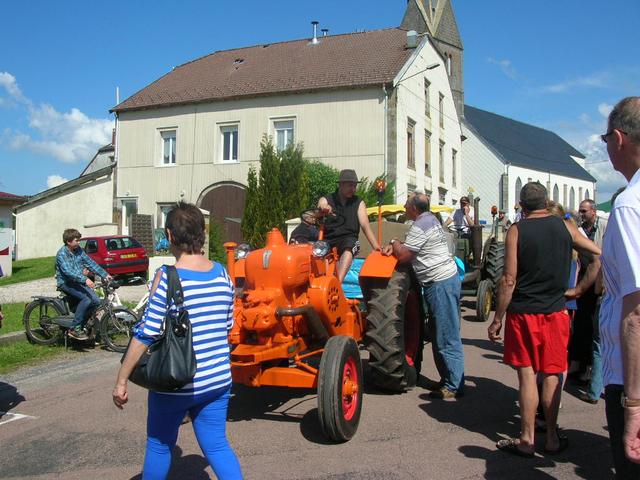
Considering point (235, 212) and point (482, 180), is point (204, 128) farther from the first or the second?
point (482, 180)

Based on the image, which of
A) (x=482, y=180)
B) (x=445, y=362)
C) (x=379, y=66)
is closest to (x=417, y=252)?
(x=445, y=362)

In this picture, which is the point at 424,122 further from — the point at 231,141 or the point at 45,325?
the point at 45,325

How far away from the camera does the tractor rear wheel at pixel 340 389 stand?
4.27 meters

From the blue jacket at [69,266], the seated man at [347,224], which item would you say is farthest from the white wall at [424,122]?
the seated man at [347,224]

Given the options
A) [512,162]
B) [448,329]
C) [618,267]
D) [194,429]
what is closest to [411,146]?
[448,329]

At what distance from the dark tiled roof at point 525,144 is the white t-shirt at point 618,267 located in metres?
45.1

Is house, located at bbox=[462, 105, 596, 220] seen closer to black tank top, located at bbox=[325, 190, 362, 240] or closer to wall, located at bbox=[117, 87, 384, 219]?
wall, located at bbox=[117, 87, 384, 219]

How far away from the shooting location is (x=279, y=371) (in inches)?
181

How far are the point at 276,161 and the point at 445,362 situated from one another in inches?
635

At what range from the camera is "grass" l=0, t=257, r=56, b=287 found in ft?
62.4

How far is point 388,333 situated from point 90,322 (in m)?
5.03

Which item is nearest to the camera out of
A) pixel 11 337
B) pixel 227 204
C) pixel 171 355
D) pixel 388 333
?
pixel 171 355

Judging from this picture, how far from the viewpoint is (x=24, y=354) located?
8.02 m

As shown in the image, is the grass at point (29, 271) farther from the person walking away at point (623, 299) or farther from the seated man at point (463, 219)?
the person walking away at point (623, 299)
